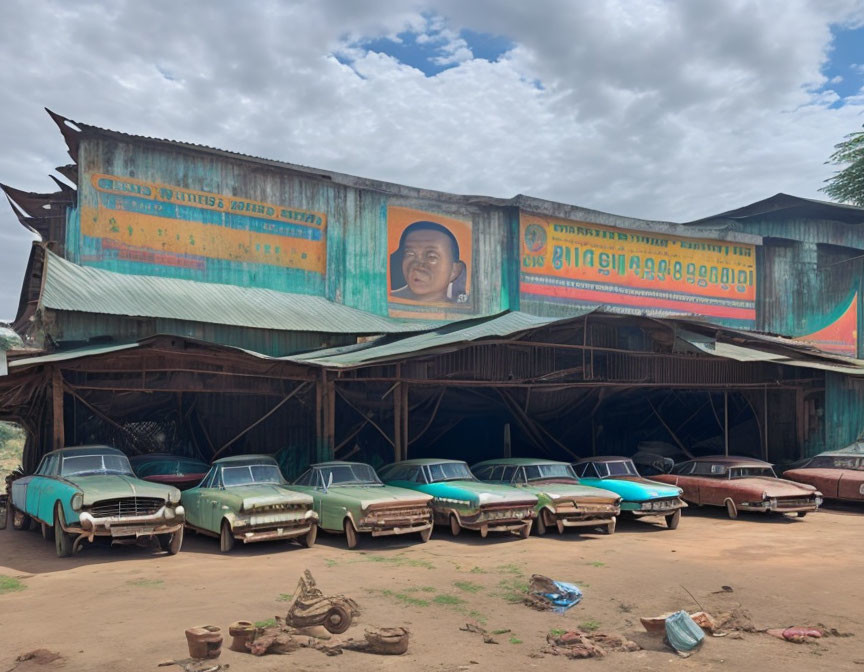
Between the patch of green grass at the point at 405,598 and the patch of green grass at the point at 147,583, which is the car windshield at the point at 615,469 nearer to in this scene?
the patch of green grass at the point at 405,598

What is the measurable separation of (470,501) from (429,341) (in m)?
Answer: 4.90

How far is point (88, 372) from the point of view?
16062 mm

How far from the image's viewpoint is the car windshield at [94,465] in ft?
42.8

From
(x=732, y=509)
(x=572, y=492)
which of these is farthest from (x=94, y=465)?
(x=732, y=509)

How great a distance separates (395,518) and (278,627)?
575 cm

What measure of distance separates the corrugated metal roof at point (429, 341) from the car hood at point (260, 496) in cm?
342

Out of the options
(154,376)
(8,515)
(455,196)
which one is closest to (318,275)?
(455,196)

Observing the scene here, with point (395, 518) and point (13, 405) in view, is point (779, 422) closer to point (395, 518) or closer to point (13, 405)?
point (395, 518)

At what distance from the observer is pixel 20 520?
15094 millimetres

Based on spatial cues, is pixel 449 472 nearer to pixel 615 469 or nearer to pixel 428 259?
pixel 615 469

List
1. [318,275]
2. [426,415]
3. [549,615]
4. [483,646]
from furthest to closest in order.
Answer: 1. [318,275]
2. [426,415]
3. [549,615]
4. [483,646]

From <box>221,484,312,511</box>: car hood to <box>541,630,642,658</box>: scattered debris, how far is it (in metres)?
6.31

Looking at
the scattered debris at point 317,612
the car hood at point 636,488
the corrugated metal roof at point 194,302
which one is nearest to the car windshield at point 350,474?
the car hood at point 636,488

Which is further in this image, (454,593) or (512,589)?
(512,589)
